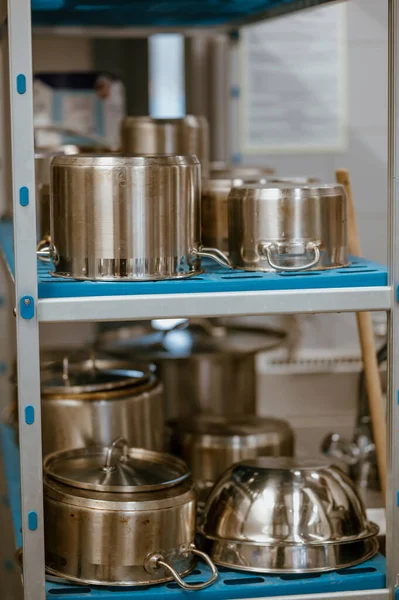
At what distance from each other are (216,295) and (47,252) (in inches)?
13.0

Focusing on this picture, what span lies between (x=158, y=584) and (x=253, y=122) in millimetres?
2060

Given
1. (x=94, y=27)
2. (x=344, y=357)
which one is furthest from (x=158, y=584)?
(x=344, y=357)

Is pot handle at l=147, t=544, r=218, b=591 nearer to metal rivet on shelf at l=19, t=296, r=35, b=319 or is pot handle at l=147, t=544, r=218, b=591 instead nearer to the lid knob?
the lid knob

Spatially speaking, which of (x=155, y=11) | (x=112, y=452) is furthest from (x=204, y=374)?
(x=155, y=11)

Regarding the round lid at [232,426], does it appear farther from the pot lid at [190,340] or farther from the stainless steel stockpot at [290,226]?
the stainless steel stockpot at [290,226]

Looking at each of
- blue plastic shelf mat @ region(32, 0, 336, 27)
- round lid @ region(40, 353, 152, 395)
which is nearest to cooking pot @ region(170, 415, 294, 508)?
round lid @ region(40, 353, 152, 395)

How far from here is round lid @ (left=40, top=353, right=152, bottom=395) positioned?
1.76 metres

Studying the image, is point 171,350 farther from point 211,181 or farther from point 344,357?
point 344,357

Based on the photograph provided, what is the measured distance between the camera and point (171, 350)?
2.32m

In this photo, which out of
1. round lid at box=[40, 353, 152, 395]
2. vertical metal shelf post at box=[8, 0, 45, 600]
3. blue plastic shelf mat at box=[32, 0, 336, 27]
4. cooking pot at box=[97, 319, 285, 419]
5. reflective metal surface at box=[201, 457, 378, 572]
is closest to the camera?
vertical metal shelf post at box=[8, 0, 45, 600]

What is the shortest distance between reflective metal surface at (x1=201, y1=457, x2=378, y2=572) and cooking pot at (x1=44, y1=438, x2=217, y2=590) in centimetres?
7

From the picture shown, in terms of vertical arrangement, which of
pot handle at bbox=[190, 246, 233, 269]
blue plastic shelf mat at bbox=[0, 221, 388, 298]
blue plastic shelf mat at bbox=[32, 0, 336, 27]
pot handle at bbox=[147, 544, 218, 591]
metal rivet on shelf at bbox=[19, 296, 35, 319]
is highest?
blue plastic shelf mat at bbox=[32, 0, 336, 27]

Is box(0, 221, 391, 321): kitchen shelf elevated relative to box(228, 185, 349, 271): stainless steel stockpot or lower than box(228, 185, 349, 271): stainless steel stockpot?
lower

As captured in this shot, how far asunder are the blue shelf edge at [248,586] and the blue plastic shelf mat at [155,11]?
3.17 feet
